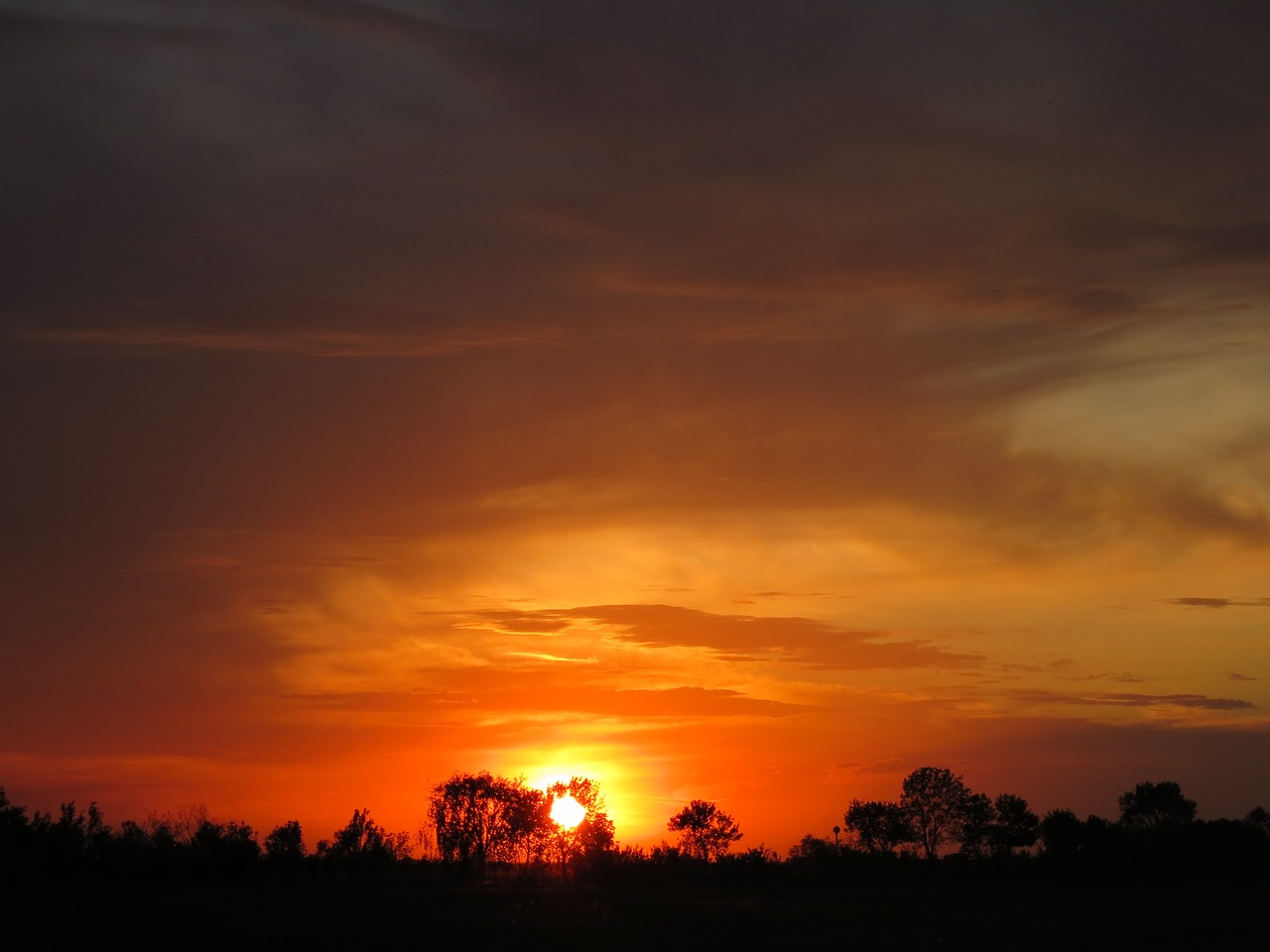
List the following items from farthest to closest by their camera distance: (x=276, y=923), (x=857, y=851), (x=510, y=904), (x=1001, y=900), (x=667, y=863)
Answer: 1. (x=857, y=851)
2. (x=667, y=863)
3. (x=1001, y=900)
4. (x=510, y=904)
5. (x=276, y=923)

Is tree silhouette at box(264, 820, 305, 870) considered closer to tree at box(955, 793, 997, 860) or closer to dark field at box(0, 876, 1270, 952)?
dark field at box(0, 876, 1270, 952)

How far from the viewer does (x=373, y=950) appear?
46281 millimetres

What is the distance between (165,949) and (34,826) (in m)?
92.5

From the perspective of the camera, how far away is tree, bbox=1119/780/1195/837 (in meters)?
140

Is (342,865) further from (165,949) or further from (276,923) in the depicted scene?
(165,949)

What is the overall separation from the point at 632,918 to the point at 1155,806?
111191 mm

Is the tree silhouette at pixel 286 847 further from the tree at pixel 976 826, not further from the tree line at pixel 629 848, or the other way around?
the tree at pixel 976 826

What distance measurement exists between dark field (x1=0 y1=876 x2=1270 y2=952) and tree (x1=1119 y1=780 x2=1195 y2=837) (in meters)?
45.7

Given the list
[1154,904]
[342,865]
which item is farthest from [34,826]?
[1154,904]

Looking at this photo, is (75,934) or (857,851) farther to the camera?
(857,851)

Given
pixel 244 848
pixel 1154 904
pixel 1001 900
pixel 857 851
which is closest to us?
pixel 1154 904

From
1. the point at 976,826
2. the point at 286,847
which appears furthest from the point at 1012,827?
the point at 286,847

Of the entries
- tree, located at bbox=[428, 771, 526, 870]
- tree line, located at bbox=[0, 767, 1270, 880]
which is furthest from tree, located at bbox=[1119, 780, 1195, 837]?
tree, located at bbox=[428, 771, 526, 870]

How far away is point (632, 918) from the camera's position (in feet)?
197
